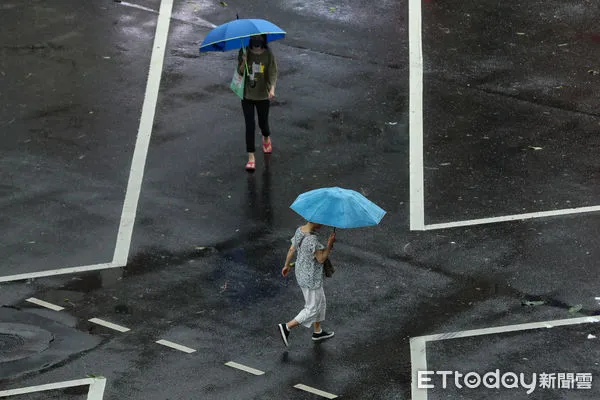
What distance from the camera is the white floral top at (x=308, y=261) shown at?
11.4m

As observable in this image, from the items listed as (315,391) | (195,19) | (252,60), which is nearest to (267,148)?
(252,60)

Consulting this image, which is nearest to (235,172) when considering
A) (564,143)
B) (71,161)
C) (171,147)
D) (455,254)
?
(171,147)

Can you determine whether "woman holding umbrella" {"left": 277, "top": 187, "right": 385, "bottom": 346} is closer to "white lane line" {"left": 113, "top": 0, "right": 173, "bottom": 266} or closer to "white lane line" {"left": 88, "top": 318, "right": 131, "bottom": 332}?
"white lane line" {"left": 88, "top": 318, "right": 131, "bottom": 332}

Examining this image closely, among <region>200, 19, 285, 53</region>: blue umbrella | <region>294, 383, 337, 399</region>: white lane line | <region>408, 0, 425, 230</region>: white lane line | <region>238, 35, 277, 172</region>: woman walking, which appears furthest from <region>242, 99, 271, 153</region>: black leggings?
<region>294, 383, 337, 399</region>: white lane line

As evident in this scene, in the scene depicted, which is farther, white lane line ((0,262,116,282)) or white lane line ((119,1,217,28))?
white lane line ((119,1,217,28))

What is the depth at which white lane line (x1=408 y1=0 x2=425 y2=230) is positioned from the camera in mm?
14617

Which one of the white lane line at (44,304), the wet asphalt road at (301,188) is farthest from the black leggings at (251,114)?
the white lane line at (44,304)

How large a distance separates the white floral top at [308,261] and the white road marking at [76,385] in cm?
219

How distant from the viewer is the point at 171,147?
16.1 m

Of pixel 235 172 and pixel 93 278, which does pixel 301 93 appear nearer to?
pixel 235 172

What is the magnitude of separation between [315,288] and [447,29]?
9.39 metres

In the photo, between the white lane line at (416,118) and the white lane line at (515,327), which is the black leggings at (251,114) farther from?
the white lane line at (515,327)

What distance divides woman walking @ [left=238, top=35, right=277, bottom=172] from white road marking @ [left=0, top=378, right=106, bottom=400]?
511 centimetres

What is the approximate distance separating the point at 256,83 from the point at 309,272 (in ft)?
14.8
